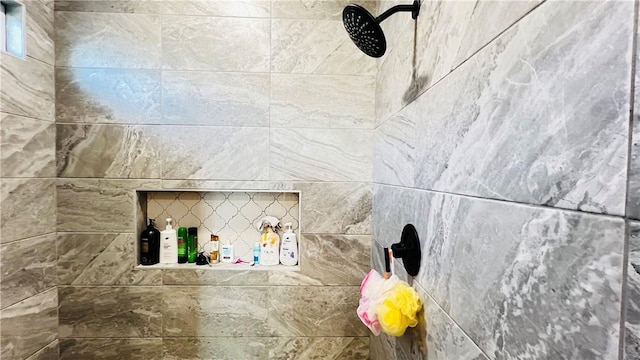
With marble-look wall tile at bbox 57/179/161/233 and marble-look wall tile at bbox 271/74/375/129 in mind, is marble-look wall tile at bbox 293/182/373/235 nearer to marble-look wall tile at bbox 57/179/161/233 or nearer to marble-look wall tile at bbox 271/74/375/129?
marble-look wall tile at bbox 271/74/375/129

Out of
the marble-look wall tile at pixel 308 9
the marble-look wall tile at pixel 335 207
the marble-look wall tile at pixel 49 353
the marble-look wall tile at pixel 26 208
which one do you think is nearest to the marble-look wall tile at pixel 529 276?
the marble-look wall tile at pixel 335 207

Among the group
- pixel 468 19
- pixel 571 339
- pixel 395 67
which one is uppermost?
pixel 395 67

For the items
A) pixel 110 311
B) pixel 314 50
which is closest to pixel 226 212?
pixel 110 311

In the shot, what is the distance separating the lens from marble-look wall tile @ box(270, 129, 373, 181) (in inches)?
58.7

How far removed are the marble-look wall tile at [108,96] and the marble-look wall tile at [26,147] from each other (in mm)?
109

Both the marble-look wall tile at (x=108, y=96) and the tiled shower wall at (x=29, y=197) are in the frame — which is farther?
the marble-look wall tile at (x=108, y=96)

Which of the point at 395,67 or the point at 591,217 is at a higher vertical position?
the point at 395,67

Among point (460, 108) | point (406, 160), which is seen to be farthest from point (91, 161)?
point (460, 108)

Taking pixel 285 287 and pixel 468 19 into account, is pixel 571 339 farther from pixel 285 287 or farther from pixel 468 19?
pixel 285 287

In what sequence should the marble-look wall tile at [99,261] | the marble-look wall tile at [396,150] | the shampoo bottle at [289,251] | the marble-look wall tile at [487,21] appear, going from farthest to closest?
Result: the shampoo bottle at [289,251] < the marble-look wall tile at [99,261] < the marble-look wall tile at [396,150] < the marble-look wall tile at [487,21]

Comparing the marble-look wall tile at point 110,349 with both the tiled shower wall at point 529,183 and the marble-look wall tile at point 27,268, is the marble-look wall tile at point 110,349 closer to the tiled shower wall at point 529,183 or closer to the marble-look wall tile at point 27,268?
the marble-look wall tile at point 27,268

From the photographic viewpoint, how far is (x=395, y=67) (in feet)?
3.80

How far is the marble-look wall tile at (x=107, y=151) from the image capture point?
4.71 feet

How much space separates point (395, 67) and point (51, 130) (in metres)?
1.57
